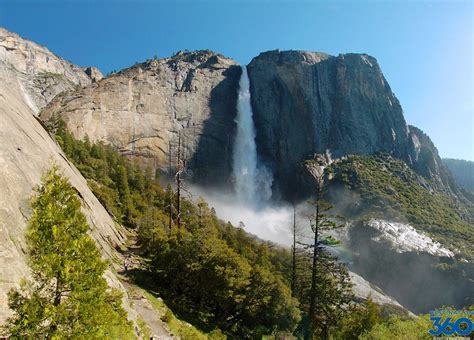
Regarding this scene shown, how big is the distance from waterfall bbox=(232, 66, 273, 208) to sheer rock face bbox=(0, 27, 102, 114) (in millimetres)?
64920

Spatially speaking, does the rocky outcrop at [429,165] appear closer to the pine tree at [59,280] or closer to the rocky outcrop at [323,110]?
the rocky outcrop at [323,110]

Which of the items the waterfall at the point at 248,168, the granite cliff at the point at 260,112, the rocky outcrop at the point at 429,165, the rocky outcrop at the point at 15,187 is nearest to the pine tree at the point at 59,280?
the rocky outcrop at the point at 15,187

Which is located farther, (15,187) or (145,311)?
(145,311)

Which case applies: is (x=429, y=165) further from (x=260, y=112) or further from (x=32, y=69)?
(x=32, y=69)

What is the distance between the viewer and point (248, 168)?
99.8 m

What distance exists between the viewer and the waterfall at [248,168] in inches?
3752

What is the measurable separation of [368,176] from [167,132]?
5640 centimetres

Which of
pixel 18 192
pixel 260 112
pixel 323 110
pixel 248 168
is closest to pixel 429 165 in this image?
pixel 323 110

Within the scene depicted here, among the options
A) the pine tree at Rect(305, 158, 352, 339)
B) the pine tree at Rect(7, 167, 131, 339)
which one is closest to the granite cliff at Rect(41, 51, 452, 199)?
the pine tree at Rect(305, 158, 352, 339)

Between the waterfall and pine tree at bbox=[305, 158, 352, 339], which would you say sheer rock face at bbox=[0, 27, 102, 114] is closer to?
the waterfall

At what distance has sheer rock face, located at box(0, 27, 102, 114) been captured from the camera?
378 ft

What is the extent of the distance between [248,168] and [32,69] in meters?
104

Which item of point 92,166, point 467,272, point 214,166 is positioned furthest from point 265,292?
point 214,166

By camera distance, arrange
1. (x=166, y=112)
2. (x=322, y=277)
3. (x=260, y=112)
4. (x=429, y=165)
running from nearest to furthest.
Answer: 1. (x=322, y=277)
2. (x=166, y=112)
3. (x=260, y=112)
4. (x=429, y=165)
